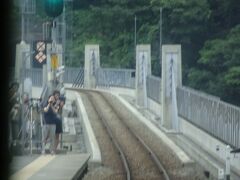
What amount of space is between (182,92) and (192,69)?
27439 millimetres

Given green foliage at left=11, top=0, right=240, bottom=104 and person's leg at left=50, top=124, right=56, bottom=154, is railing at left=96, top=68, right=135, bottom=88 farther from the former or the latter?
person's leg at left=50, top=124, right=56, bottom=154

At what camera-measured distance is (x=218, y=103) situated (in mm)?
24891

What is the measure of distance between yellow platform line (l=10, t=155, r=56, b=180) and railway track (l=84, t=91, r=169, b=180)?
6.49ft

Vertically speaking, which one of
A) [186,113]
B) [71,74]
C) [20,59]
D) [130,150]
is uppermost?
[20,59]

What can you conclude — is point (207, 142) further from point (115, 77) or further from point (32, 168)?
point (115, 77)

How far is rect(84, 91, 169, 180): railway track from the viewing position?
20953mm

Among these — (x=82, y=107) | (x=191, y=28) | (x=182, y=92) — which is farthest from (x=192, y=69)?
(x=182, y=92)

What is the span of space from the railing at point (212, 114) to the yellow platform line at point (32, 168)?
5.16m

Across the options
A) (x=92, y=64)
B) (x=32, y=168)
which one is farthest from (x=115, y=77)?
(x=32, y=168)

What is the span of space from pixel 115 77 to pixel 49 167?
38713 mm

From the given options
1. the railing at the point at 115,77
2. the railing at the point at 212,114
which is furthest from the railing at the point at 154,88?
the railing at the point at 115,77

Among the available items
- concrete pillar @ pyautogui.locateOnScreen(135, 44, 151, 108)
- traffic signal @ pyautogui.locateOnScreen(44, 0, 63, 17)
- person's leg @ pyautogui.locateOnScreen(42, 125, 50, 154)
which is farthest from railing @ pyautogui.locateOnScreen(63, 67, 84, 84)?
traffic signal @ pyautogui.locateOnScreen(44, 0, 63, 17)

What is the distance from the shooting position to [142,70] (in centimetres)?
4234

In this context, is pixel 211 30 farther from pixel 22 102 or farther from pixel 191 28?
pixel 22 102
